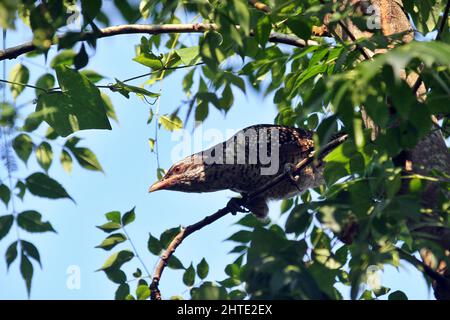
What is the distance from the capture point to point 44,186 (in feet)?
10.7

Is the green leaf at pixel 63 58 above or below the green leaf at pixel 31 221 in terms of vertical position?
above

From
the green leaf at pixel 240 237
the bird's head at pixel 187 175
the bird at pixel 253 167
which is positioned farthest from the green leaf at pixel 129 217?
the bird's head at pixel 187 175

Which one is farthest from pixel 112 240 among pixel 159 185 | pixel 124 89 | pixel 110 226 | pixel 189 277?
pixel 159 185

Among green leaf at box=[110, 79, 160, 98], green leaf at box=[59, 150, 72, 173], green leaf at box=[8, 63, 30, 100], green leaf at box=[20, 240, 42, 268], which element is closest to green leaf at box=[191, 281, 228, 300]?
green leaf at box=[20, 240, 42, 268]

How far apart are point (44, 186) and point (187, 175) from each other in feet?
10.1

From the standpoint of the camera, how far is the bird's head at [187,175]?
20.5 feet

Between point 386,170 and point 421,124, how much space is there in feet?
0.71

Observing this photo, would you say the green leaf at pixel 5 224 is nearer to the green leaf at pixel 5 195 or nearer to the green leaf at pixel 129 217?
the green leaf at pixel 5 195

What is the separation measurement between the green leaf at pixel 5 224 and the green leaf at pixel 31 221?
0.04 m

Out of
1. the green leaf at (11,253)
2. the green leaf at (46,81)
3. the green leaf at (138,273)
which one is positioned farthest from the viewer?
the green leaf at (46,81)

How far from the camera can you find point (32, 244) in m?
3.34

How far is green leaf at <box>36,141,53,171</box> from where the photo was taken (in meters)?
4.35
